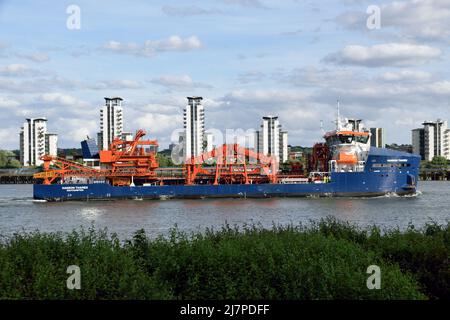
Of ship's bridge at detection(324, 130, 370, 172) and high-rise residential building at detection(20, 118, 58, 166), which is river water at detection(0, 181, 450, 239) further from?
high-rise residential building at detection(20, 118, 58, 166)

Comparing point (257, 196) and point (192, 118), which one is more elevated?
point (192, 118)

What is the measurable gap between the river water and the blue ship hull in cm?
371

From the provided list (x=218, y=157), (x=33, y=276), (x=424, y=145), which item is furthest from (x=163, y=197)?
(x=424, y=145)

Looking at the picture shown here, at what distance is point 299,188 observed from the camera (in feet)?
218

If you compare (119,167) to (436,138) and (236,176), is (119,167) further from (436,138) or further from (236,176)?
(436,138)

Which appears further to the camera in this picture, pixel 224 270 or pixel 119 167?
pixel 119 167

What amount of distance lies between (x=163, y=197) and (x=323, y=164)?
19244 mm

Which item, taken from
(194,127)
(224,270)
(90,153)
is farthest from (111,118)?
(224,270)

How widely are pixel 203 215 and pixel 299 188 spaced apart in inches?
915

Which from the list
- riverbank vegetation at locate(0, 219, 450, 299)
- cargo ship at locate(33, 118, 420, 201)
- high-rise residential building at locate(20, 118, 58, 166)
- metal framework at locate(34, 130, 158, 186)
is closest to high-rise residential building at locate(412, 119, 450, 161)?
high-rise residential building at locate(20, 118, 58, 166)

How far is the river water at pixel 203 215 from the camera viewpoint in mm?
37469

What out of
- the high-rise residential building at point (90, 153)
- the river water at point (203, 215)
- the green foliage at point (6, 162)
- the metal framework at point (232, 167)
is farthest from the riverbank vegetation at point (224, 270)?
the green foliage at point (6, 162)
